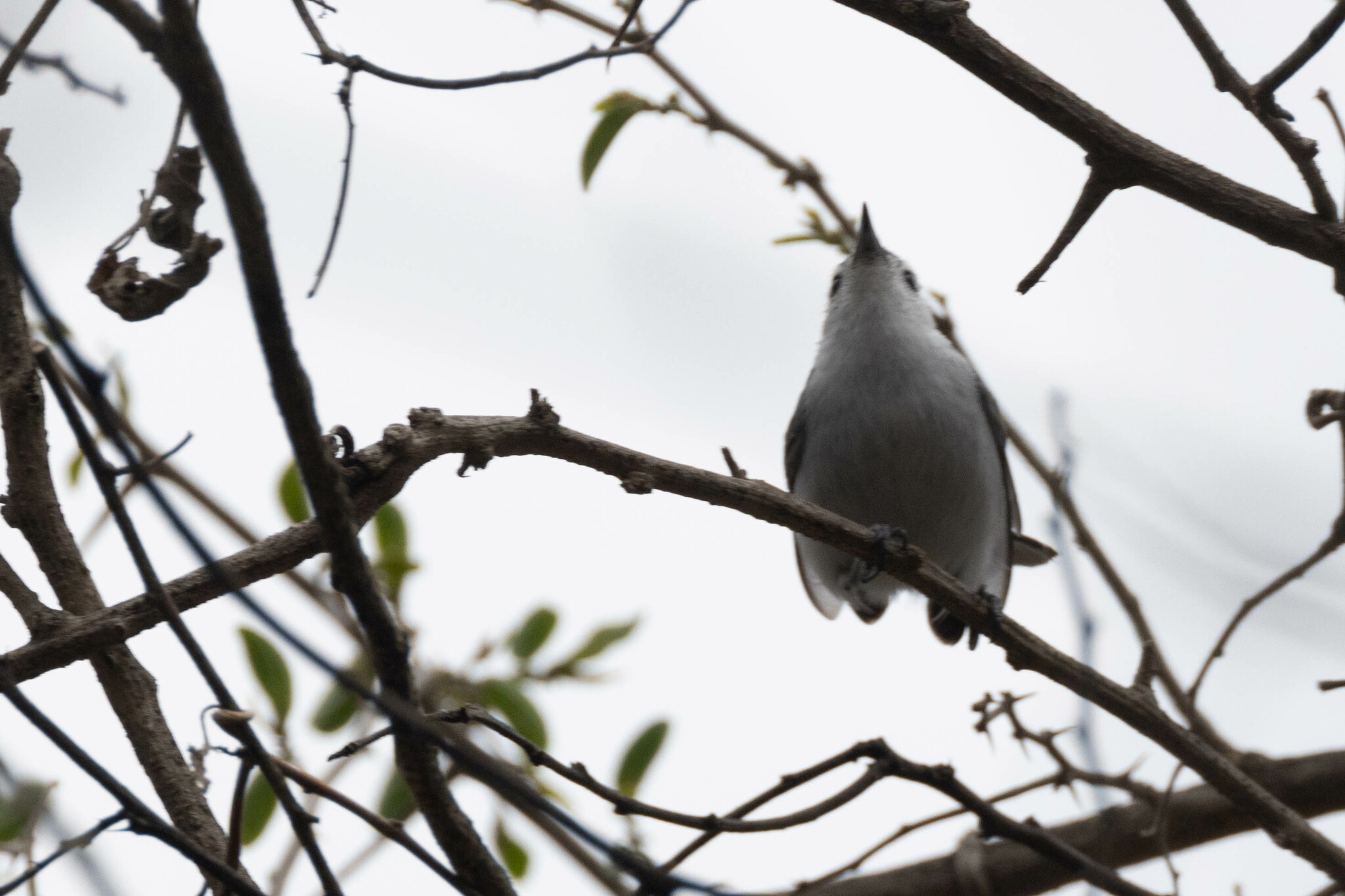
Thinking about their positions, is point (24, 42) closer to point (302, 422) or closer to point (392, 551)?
point (302, 422)

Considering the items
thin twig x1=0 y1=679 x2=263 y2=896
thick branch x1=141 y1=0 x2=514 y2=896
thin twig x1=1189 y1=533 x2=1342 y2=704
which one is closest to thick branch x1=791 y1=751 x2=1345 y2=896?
thin twig x1=1189 y1=533 x2=1342 y2=704

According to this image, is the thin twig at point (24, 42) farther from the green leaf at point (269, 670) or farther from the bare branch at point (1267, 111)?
the bare branch at point (1267, 111)

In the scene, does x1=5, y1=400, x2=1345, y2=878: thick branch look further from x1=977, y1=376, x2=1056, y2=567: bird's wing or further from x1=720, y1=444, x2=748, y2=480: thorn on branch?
x1=977, y1=376, x2=1056, y2=567: bird's wing

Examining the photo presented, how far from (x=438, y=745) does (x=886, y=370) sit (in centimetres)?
363

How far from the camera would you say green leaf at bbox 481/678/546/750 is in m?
3.16

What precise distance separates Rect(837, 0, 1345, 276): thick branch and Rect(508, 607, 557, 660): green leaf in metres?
1.96

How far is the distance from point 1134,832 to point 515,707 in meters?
1.62

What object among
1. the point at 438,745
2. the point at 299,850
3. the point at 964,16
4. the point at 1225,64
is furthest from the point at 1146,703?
the point at 438,745

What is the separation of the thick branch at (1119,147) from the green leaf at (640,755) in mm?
1959

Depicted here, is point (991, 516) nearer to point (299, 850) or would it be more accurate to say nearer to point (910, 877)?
point (910, 877)

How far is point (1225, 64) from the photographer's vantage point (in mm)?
2150

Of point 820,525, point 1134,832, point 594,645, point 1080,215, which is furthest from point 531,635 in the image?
point 1080,215

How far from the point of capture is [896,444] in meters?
4.36

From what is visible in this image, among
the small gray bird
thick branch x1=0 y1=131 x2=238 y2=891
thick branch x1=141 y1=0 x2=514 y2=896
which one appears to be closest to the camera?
thick branch x1=141 y1=0 x2=514 y2=896
